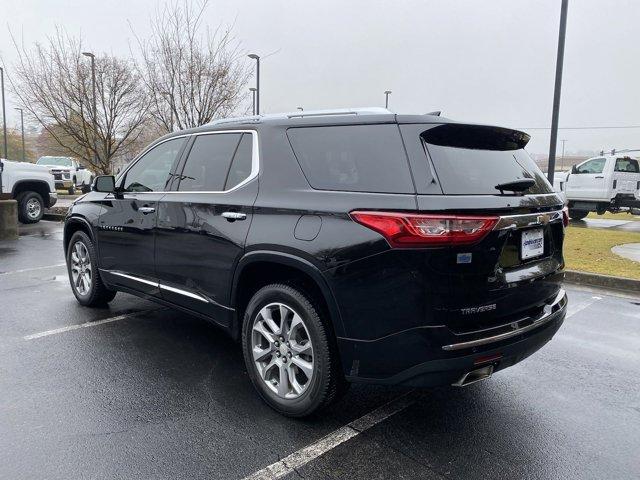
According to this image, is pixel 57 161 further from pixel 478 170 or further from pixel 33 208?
pixel 478 170

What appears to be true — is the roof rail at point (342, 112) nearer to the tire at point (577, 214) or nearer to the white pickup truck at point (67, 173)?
the tire at point (577, 214)

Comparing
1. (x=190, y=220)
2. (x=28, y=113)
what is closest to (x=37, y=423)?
(x=190, y=220)

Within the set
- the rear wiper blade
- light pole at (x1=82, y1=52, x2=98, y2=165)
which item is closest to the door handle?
the rear wiper blade

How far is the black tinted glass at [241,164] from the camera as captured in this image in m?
3.50

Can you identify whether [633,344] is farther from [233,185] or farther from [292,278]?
[233,185]

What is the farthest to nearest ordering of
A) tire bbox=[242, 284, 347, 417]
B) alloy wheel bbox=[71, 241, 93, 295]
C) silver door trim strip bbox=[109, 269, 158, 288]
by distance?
alloy wheel bbox=[71, 241, 93, 295]
silver door trim strip bbox=[109, 269, 158, 288]
tire bbox=[242, 284, 347, 417]

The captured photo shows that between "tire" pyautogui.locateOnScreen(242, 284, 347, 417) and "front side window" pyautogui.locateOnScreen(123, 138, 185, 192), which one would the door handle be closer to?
"tire" pyautogui.locateOnScreen(242, 284, 347, 417)

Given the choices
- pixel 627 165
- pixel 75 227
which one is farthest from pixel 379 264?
pixel 627 165

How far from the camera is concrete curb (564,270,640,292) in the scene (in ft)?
22.0

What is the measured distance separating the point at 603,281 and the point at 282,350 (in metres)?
5.66

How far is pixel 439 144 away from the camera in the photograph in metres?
2.72

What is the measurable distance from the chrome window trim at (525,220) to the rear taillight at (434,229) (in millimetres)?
70

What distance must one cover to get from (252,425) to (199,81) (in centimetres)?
1092

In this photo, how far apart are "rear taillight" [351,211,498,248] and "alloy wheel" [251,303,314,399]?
33.6 inches
